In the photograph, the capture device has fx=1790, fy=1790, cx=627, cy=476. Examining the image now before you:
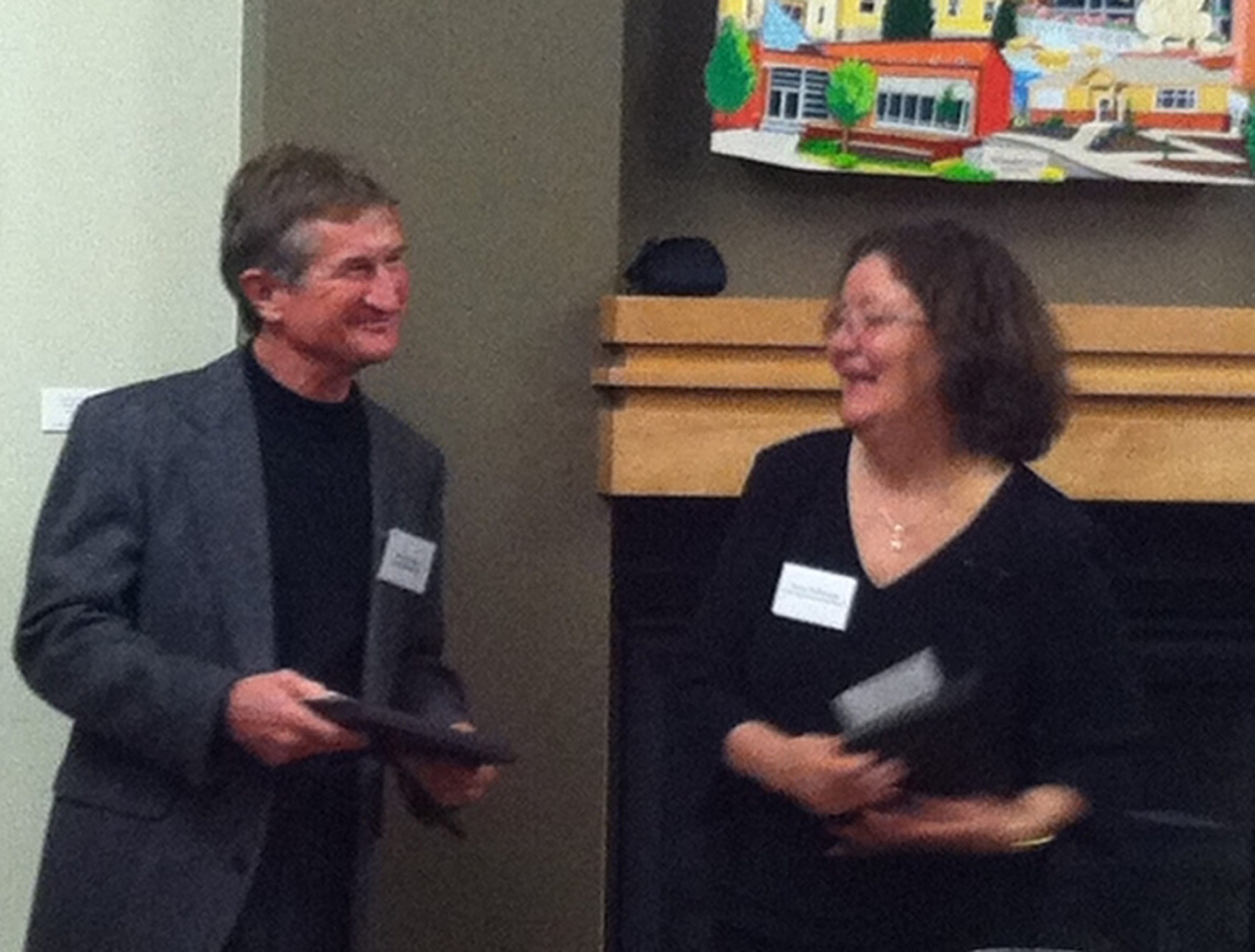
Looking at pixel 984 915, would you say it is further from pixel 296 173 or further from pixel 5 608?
pixel 5 608

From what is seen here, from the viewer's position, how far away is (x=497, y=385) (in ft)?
7.73

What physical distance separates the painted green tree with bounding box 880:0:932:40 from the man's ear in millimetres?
1087

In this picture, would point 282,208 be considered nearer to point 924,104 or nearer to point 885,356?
point 885,356

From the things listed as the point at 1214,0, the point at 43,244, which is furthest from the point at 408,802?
the point at 1214,0

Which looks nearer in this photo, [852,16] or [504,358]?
[504,358]

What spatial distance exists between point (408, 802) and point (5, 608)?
2.94 feet

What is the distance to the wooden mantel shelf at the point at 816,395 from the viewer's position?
2.36 metres

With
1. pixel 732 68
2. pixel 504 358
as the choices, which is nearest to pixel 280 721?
pixel 504 358

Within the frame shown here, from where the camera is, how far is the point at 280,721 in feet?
5.26

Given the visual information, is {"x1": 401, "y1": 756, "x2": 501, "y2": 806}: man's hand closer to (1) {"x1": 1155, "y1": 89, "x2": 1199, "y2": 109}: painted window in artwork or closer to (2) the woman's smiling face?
(2) the woman's smiling face

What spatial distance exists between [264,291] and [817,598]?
630 millimetres

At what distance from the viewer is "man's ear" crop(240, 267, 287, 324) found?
1.78 metres

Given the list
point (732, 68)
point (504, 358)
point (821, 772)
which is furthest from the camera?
point (732, 68)

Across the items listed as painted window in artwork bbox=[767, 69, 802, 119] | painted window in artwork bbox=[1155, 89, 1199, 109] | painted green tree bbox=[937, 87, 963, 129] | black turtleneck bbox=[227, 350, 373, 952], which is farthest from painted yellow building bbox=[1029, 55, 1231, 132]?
black turtleneck bbox=[227, 350, 373, 952]
